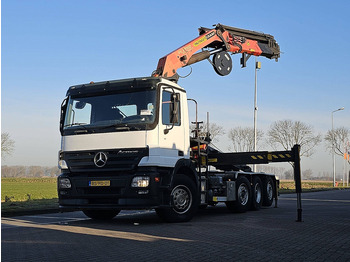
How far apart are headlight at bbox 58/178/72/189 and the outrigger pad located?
6.08 m

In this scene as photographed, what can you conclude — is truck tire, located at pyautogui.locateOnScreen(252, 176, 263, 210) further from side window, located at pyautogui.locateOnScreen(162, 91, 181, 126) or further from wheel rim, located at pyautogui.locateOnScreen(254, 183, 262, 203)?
side window, located at pyautogui.locateOnScreen(162, 91, 181, 126)

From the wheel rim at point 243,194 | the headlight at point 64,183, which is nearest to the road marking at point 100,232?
the headlight at point 64,183

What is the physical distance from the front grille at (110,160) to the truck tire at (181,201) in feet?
3.92

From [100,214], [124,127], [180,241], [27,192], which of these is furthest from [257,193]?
[27,192]

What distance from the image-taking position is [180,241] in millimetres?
7684

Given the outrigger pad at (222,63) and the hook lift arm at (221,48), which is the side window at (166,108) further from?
the outrigger pad at (222,63)

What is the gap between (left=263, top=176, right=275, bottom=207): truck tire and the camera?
15750 millimetres

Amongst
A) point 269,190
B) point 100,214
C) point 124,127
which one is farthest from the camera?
point 269,190

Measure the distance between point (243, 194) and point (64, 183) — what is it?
5.97 metres

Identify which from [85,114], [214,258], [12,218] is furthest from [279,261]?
[12,218]

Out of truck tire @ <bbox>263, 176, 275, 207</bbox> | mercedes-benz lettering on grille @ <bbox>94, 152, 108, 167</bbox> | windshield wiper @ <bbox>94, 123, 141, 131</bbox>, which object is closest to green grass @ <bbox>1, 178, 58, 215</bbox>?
mercedes-benz lettering on grille @ <bbox>94, 152, 108, 167</bbox>

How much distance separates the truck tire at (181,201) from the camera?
10492mm

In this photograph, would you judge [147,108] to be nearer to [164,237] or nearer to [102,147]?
[102,147]

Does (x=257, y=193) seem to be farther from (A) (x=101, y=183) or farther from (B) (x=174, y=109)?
(A) (x=101, y=183)
